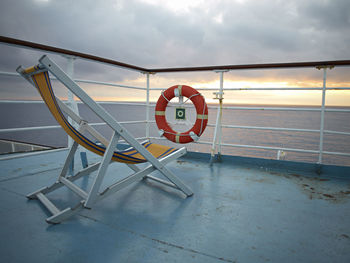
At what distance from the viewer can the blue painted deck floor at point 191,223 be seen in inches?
34.8

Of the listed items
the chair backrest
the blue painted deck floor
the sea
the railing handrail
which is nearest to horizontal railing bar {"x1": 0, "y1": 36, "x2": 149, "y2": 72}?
the railing handrail

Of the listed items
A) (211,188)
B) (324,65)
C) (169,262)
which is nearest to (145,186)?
(211,188)

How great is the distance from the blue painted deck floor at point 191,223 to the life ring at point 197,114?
20.2 inches

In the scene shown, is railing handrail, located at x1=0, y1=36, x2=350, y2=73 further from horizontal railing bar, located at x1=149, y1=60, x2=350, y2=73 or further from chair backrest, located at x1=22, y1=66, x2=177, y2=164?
chair backrest, located at x1=22, y1=66, x2=177, y2=164

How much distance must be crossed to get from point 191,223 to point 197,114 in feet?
4.16

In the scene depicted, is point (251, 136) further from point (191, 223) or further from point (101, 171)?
point (101, 171)

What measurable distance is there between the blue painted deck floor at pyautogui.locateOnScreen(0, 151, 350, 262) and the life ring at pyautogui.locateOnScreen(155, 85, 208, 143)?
1.68 feet

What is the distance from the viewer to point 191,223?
3.71 ft

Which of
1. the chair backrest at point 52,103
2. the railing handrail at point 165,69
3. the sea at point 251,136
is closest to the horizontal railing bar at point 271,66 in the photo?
the railing handrail at point 165,69

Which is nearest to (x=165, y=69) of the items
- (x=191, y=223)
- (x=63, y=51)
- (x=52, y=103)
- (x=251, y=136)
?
(x=63, y=51)

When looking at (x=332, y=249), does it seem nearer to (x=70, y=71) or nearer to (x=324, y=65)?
(x=324, y=65)

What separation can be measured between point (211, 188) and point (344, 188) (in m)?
0.99

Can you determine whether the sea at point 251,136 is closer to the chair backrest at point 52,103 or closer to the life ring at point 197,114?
the life ring at point 197,114

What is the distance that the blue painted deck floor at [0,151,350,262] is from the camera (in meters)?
0.88
